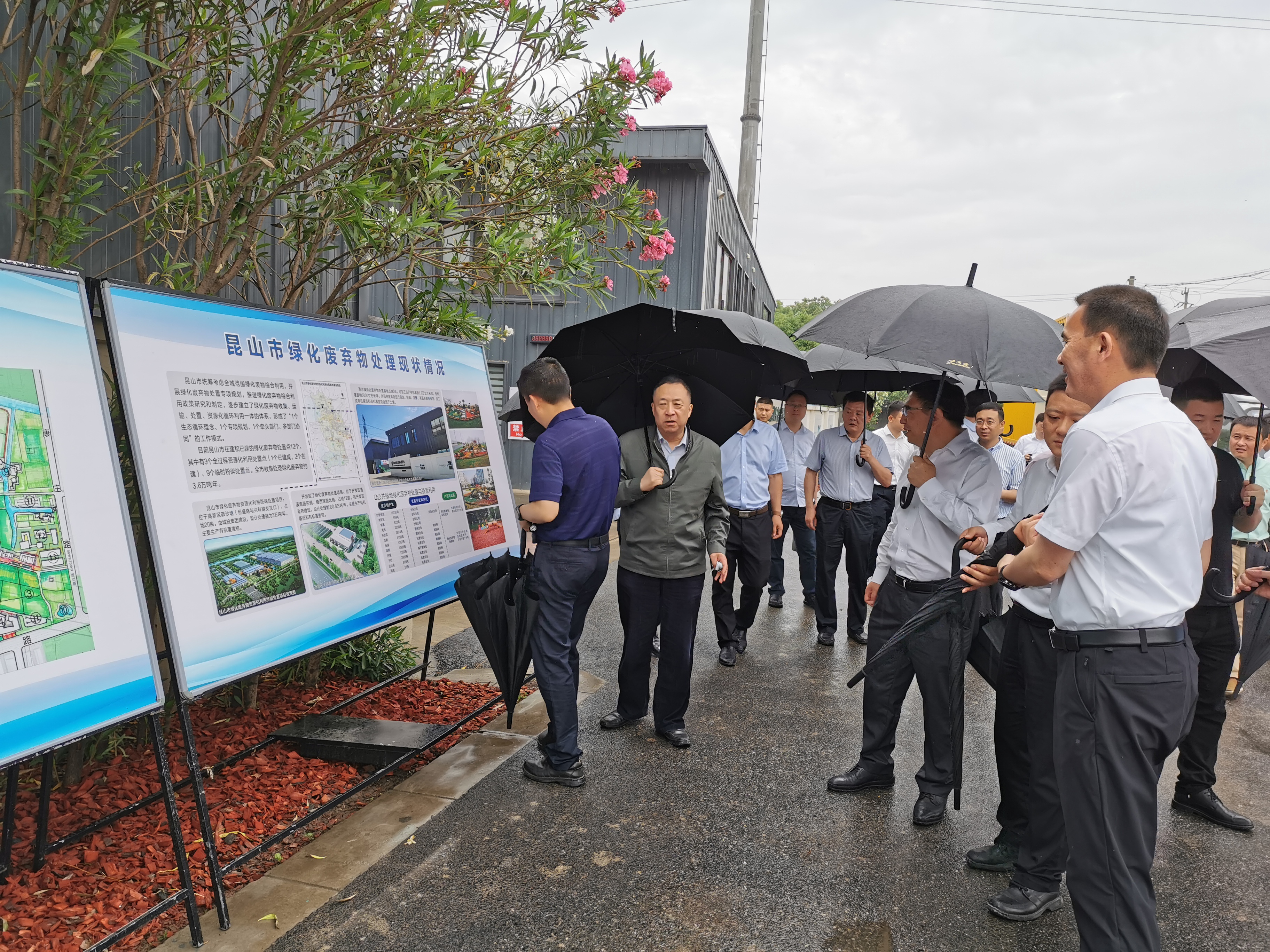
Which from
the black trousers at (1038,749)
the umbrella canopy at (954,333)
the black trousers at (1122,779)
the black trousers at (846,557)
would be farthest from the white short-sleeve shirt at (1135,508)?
the black trousers at (846,557)

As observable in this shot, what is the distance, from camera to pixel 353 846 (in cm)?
355

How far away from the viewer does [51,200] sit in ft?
11.3

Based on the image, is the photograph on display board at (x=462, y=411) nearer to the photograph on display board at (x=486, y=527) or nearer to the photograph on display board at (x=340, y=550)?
the photograph on display board at (x=486, y=527)

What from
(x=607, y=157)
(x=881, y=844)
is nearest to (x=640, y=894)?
(x=881, y=844)

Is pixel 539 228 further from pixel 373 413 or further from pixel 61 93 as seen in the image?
pixel 61 93

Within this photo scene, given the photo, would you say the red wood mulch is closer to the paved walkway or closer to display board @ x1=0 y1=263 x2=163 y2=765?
the paved walkway

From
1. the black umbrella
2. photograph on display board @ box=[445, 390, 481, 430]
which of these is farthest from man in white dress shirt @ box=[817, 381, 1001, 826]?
photograph on display board @ box=[445, 390, 481, 430]

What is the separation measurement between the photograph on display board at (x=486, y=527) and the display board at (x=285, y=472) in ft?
0.06

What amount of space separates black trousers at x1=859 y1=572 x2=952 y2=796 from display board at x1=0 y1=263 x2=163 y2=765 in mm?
2923

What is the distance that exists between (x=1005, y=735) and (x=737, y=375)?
107 inches

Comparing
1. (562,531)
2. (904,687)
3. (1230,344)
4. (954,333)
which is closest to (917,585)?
(904,687)

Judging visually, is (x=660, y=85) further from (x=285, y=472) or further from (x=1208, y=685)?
(x=1208, y=685)

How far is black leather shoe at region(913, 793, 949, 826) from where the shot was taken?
3957 millimetres

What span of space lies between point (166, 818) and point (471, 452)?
7.05ft
